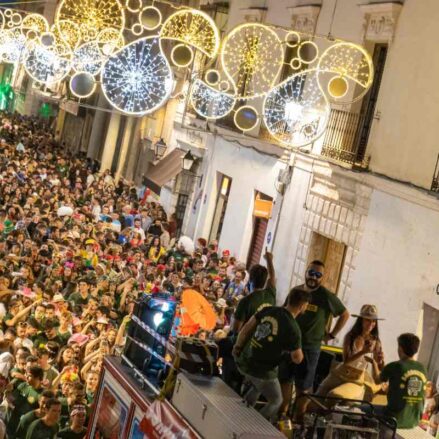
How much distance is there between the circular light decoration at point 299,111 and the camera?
71.3 ft

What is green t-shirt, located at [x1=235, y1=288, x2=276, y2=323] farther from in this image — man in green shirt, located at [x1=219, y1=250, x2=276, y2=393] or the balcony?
the balcony

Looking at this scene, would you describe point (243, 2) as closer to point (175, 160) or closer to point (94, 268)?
point (175, 160)

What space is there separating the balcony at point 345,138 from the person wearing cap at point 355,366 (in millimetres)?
11469

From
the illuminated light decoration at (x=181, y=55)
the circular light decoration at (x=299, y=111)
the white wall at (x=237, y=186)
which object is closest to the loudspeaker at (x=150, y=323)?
the illuminated light decoration at (x=181, y=55)

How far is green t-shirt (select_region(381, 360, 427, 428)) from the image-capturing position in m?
9.53

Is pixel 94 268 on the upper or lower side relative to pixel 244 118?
lower

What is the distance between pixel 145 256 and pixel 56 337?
9.53 meters

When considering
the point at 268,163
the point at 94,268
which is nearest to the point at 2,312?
the point at 94,268

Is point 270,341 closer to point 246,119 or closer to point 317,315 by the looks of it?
point 317,315

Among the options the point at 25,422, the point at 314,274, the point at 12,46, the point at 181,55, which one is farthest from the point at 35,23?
the point at 314,274

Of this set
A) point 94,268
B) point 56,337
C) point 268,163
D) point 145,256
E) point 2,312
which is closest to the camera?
point 56,337

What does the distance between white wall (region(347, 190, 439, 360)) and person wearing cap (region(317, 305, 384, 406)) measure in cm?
799

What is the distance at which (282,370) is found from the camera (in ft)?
34.4

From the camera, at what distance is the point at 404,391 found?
9547mm
